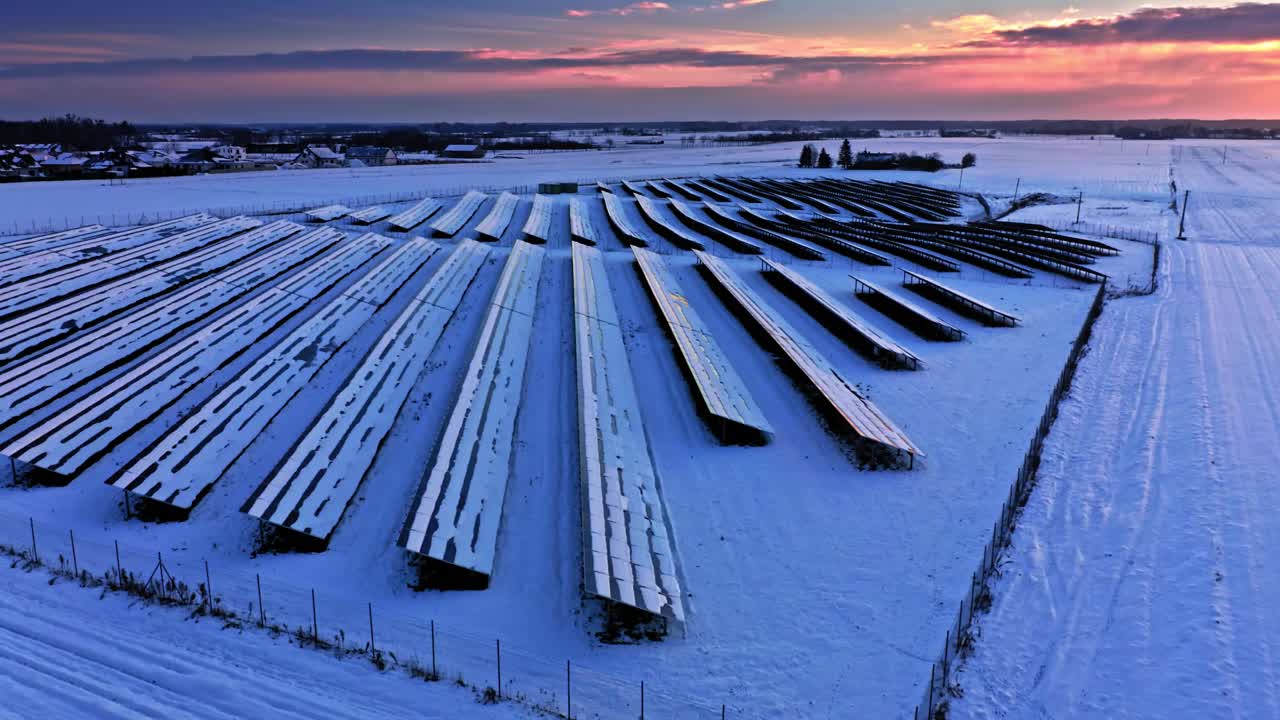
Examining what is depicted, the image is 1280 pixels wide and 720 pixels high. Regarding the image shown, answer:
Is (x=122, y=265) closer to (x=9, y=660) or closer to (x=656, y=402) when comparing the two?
(x=656, y=402)

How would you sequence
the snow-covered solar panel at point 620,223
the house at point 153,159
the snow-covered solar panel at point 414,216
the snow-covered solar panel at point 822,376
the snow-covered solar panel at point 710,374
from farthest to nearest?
the house at point 153,159 → the snow-covered solar panel at point 414,216 → the snow-covered solar panel at point 620,223 → the snow-covered solar panel at point 710,374 → the snow-covered solar panel at point 822,376

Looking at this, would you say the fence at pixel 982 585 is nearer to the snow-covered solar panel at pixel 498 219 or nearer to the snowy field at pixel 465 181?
the snow-covered solar panel at pixel 498 219

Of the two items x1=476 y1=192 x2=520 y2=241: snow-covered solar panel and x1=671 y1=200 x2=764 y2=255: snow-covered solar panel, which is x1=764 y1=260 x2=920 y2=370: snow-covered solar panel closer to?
x1=671 y1=200 x2=764 y2=255: snow-covered solar panel

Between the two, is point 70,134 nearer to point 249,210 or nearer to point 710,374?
point 249,210

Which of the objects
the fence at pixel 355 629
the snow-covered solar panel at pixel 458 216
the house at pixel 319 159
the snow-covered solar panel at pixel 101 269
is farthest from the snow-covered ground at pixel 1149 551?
the house at pixel 319 159

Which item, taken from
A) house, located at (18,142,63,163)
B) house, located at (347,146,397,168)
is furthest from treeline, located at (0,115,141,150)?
house, located at (347,146,397,168)
